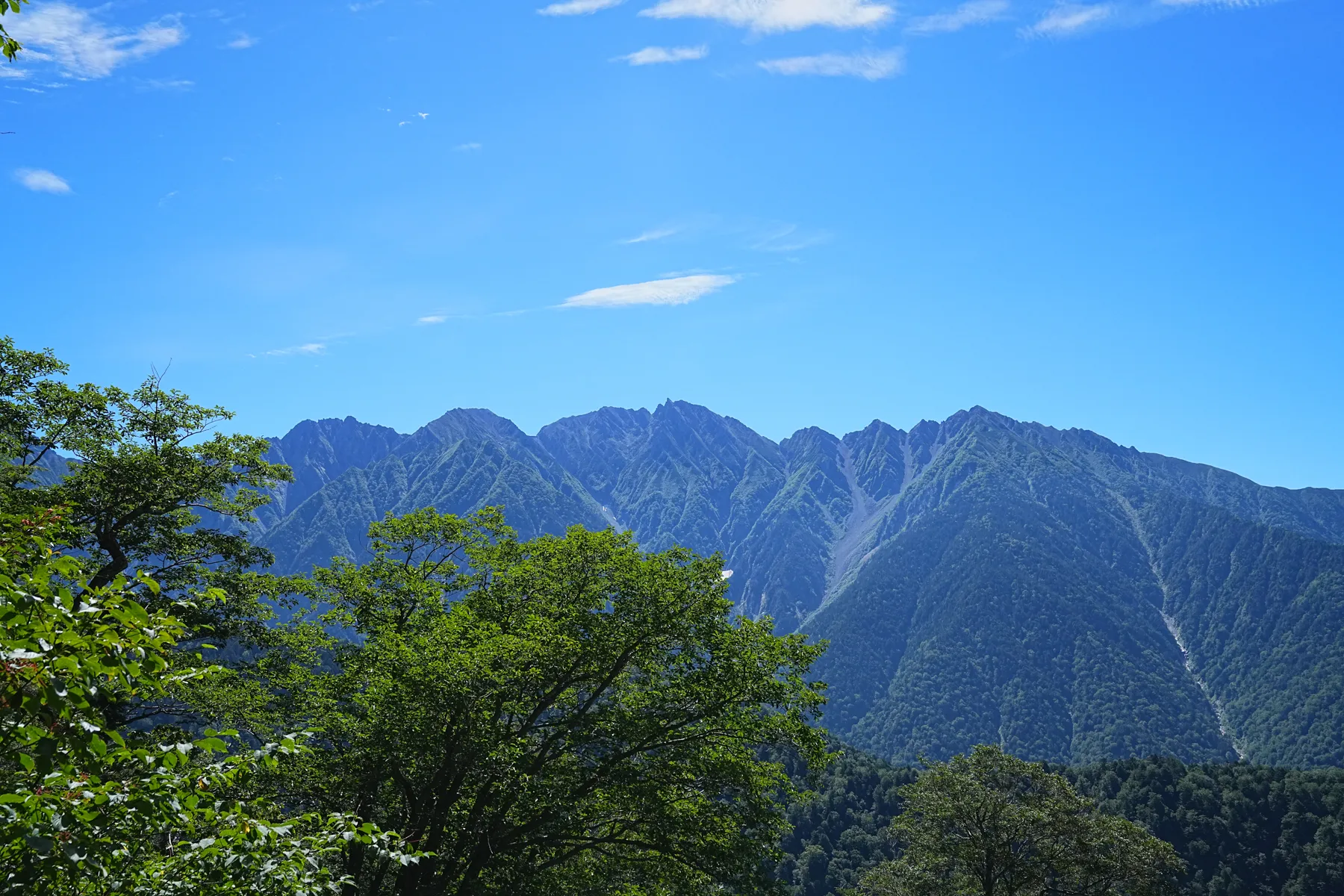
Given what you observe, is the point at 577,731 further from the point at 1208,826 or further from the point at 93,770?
the point at 1208,826

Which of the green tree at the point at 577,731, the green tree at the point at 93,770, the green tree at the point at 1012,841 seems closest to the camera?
the green tree at the point at 93,770

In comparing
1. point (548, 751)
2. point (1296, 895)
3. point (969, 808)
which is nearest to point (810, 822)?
point (1296, 895)

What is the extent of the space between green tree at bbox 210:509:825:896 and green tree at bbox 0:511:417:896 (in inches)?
376

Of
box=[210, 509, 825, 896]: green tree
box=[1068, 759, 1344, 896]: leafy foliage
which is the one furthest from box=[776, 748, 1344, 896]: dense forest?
box=[210, 509, 825, 896]: green tree

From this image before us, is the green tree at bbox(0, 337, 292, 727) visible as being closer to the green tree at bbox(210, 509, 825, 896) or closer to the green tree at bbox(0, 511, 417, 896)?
the green tree at bbox(210, 509, 825, 896)

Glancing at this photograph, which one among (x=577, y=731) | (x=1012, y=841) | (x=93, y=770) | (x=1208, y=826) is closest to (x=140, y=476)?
(x=577, y=731)

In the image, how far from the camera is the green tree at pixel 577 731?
18141mm

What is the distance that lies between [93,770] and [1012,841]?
46.2 meters

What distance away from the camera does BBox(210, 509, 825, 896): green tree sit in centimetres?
1814

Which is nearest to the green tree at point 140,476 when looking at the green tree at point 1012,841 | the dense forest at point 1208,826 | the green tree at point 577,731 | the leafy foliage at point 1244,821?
the green tree at point 577,731

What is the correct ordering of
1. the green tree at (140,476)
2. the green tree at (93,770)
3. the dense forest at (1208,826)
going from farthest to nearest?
the dense forest at (1208,826), the green tree at (140,476), the green tree at (93,770)

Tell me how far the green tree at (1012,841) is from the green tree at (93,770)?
4216 cm

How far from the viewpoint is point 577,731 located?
19156 mm

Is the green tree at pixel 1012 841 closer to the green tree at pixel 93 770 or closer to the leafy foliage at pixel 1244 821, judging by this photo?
the green tree at pixel 93 770
